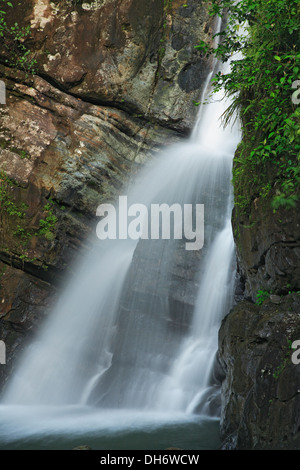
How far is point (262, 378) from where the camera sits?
4676 mm

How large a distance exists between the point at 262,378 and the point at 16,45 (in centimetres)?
1024

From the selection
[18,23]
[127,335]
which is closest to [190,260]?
[127,335]

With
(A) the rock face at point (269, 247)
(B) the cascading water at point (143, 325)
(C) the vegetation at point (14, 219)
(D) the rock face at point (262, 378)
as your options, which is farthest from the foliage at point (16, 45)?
(D) the rock face at point (262, 378)

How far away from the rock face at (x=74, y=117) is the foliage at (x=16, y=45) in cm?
4

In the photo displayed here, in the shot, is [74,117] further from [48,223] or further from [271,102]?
[271,102]

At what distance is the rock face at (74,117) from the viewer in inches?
372

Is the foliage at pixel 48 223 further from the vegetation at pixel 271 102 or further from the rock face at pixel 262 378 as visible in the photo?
the rock face at pixel 262 378

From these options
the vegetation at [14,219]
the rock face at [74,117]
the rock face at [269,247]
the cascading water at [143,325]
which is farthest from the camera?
the rock face at [74,117]

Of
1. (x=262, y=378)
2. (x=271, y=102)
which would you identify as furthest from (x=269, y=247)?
(x=271, y=102)

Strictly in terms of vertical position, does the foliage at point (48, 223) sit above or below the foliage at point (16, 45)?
below

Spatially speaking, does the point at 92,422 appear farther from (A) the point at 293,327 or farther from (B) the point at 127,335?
(A) the point at 293,327

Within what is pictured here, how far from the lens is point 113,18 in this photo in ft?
37.1

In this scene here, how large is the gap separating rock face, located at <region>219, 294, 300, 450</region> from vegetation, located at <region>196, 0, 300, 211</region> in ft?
4.95
